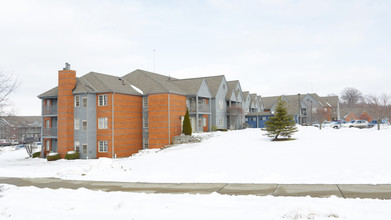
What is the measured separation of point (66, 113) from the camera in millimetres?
34750

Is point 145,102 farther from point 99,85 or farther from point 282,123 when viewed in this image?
point 282,123

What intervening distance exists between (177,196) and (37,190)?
663 cm

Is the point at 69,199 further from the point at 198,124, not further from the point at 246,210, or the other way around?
the point at 198,124

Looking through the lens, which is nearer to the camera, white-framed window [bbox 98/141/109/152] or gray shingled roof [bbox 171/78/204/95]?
white-framed window [bbox 98/141/109/152]

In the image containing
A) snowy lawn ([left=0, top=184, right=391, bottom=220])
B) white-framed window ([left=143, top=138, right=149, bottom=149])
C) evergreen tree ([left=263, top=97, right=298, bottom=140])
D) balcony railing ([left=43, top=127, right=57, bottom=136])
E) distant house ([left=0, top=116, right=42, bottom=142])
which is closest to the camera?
snowy lawn ([left=0, top=184, right=391, bottom=220])

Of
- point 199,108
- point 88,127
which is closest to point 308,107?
point 199,108

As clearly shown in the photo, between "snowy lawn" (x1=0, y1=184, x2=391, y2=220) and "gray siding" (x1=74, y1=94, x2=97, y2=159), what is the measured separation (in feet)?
76.3

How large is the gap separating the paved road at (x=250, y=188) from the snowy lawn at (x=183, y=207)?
926 millimetres

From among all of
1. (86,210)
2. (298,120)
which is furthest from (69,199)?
(298,120)

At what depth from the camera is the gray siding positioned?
34000 millimetres

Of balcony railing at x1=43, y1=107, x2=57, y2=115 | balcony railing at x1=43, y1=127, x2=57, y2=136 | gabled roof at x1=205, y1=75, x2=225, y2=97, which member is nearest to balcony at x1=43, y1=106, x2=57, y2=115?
balcony railing at x1=43, y1=107, x2=57, y2=115

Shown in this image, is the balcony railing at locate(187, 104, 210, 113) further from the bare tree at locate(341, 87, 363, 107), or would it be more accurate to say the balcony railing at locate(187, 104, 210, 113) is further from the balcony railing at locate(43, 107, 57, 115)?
the bare tree at locate(341, 87, 363, 107)

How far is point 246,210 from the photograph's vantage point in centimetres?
833

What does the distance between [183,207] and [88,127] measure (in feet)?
92.0
